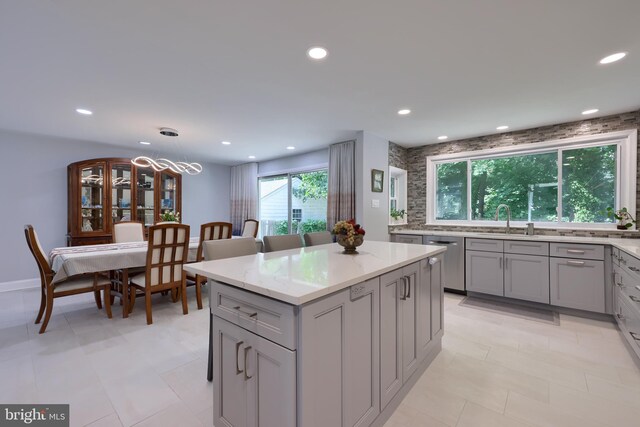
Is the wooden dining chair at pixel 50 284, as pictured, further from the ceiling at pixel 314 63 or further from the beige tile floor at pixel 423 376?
the ceiling at pixel 314 63

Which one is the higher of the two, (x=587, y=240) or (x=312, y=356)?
(x=587, y=240)

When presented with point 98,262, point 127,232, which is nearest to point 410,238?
point 98,262

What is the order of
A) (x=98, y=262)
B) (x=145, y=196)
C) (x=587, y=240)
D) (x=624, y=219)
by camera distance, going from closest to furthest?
(x=98, y=262) → (x=587, y=240) → (x=624, y=219) → (x=145, y=196)

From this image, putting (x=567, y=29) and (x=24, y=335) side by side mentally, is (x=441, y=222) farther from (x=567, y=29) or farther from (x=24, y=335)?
(x=24, y=335)

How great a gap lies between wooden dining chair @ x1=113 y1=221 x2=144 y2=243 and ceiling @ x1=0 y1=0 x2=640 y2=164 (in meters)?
1.43

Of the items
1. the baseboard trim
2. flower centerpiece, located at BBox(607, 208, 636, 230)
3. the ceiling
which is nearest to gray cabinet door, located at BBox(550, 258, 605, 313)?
flower centerpiece, located at BBox(607, 208, 636, 230)

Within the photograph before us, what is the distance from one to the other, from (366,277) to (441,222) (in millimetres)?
3738

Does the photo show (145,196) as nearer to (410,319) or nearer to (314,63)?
(314,63)

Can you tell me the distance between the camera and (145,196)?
5.03m

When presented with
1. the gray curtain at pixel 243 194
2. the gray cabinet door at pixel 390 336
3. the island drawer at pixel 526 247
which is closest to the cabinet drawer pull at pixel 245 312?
the gray cabinet door at pixel 390 336

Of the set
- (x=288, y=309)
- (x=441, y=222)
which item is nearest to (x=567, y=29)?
(x=288, y=309)

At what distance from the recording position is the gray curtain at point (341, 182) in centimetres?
427

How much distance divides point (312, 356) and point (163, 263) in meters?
2.60

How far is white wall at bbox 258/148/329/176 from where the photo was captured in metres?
5.08
